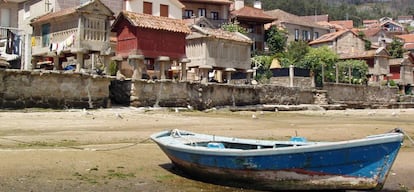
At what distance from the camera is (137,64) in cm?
2838

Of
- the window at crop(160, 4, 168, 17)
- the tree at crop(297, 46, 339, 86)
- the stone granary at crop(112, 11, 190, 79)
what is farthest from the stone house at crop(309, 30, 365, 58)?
the stone granary at crop(112, 11, 190, 79)

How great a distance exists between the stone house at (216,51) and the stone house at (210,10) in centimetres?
2339

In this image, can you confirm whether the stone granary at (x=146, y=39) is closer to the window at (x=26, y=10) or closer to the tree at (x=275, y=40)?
the window at (x=26, y=10)

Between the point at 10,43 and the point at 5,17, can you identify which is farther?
the point at 5,17

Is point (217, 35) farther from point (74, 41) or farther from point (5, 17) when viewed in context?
point (5, 17)

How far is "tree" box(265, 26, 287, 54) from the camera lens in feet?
207

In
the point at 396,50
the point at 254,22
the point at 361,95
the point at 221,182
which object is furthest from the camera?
the point at 396,50

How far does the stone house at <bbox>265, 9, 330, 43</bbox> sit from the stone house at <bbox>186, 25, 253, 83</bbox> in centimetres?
3659

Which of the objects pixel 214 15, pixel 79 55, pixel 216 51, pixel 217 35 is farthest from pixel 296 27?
pixel 79 55

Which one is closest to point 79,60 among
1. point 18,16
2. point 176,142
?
point 18,16

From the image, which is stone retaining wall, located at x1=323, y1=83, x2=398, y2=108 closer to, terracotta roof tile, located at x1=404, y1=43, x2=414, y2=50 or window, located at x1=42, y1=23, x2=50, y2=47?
window, located at x1=42, y1=23, x2=50, y2=47

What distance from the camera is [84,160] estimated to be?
10.1 meters

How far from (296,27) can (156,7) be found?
37475mm

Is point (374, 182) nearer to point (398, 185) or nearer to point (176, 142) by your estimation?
point (398, 185)
